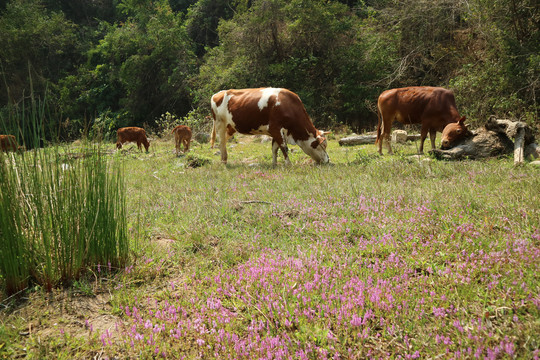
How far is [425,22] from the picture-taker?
50.3 ft

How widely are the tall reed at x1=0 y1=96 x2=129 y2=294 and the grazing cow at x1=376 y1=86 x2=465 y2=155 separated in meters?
7.46

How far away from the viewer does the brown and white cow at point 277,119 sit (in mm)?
8258

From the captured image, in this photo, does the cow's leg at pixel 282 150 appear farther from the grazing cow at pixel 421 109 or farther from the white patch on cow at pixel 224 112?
the grazing cow at pixel 421 109

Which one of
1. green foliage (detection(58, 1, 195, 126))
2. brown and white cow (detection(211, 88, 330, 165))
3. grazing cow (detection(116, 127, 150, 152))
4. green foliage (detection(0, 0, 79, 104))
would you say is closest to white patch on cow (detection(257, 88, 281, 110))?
brown and white cow (detection(211, 88, 330, 165))

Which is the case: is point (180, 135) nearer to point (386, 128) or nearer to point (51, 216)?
point (386, 128)

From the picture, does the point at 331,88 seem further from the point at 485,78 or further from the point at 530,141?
the point at 530,141

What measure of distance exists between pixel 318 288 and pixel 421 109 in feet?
25.5

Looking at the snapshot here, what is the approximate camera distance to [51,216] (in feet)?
8.08

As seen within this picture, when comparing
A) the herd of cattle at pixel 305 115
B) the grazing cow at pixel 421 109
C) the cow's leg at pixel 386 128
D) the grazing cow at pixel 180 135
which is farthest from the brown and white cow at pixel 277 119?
the grazing cow at pixel 180 135

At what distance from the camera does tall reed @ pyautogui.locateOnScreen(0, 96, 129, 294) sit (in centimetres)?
237

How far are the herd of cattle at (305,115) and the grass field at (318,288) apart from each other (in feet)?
13.6

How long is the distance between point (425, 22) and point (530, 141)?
10.8 m

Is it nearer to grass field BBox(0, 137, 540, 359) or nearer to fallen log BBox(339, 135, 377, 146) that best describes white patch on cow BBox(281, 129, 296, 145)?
grass field BBox(0, 137, 540, 359)

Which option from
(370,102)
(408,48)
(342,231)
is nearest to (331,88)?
(370,102)
